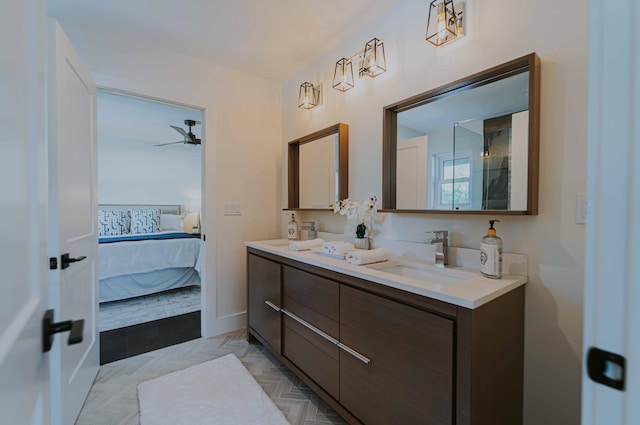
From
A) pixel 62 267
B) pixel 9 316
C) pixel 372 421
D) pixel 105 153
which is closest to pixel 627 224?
pixel 9 316

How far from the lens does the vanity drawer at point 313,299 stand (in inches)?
58.3

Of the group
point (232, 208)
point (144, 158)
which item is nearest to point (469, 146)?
point (232, 208)

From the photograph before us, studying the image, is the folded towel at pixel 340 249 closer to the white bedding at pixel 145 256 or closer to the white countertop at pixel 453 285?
the white countertop at pixel 453 285

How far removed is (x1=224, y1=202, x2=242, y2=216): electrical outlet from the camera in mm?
2605

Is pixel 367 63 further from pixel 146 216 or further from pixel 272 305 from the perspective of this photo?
pixel 146 216

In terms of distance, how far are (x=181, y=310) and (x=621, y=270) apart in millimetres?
3561

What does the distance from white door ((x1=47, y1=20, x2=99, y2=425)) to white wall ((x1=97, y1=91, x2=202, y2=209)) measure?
1.94 m

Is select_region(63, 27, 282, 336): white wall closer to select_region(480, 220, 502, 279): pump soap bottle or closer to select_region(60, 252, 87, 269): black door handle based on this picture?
select_region(60, 252, 87, 269): black door handle

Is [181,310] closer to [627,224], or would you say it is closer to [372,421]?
[372,421]

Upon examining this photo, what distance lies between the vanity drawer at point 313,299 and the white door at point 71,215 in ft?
3.73

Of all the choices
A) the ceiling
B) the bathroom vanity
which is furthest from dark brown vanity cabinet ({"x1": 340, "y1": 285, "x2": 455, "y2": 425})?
the ceiling

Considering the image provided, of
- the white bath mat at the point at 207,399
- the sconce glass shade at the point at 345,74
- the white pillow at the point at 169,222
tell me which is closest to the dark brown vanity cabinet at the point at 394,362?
the white bath mat at the point at 207,399

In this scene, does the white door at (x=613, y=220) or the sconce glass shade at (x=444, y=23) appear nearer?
the white door at (x=613, y=220)

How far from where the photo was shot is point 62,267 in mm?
1357
